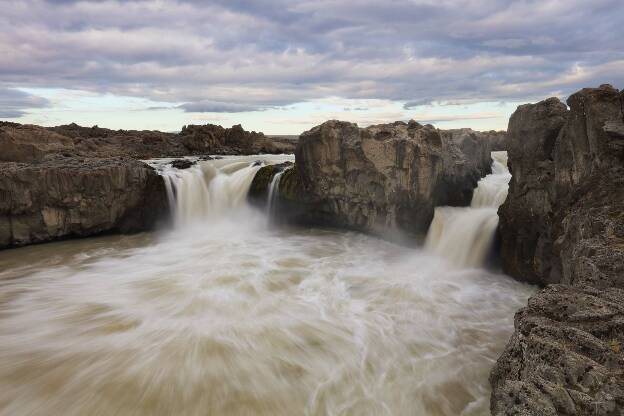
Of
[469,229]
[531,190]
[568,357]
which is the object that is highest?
[531,190]

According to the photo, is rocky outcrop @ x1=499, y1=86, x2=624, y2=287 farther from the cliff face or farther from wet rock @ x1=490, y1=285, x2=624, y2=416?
wet rock @ x1=490, y1=285, x2=624, y2=416

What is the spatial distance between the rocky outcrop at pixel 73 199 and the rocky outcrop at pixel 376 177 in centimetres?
538

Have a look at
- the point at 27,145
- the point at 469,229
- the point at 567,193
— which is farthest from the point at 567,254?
the point at 27,145

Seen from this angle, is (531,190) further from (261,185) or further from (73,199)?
(73,199)

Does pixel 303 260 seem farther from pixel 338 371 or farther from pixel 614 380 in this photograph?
pixel 614 380

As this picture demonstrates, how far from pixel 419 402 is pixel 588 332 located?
227 centimetres

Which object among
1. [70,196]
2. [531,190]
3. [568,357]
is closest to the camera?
[568,357]

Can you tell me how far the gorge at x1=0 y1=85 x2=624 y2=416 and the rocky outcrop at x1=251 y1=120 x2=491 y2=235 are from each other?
0.22ft

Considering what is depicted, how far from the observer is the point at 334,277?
954 centimetres

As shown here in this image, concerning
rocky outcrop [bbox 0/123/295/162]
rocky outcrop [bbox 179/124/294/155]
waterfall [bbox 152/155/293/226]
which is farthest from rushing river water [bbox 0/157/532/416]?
rocky outcrop [bbox 179/124/294/155]

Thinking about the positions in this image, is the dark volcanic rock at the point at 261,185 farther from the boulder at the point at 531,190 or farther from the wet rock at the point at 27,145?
the boulder at the point at 531,190

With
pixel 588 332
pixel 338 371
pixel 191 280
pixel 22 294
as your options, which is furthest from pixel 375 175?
pixel 22 294

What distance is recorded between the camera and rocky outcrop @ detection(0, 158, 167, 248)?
11742 mm

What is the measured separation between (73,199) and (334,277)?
9.21 meters
